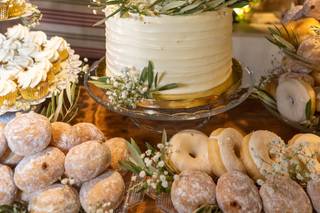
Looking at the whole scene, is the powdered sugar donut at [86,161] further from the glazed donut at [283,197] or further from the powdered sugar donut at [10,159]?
the glazed donut at [283,197]

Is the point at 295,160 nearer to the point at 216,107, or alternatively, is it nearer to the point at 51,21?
the point at 216,107

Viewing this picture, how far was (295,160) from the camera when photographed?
808 mm

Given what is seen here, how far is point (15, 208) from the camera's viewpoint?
2.66 feet

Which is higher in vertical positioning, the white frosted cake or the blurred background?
the white frosted cake

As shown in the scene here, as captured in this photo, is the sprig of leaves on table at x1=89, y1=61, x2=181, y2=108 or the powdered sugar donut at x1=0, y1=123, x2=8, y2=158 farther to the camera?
the sprig of leaves on table at x1=89, y1=61, x2=181, y2=108

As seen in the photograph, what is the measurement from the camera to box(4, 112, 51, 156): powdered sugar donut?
0.83 meters

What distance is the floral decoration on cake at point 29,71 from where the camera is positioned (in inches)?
42.5

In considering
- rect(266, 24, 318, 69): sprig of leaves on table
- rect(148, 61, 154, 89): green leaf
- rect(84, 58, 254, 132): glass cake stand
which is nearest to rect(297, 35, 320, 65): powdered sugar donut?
rect(266, 24, 318, 69): sprig of leaves on table

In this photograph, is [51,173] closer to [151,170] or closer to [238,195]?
[151,170]

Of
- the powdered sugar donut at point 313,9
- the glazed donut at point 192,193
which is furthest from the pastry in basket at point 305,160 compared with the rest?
the powdered sugar donut at point 313,9

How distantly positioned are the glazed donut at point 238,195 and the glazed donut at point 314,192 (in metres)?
0.09

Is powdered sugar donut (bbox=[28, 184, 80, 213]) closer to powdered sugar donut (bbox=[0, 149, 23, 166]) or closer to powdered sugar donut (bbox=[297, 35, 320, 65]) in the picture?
powdered sugar donut (bbox=[0, 149, 23, 166])

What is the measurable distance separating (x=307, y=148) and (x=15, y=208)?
0.53m

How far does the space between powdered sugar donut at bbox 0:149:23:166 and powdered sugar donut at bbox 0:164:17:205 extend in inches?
1.2
